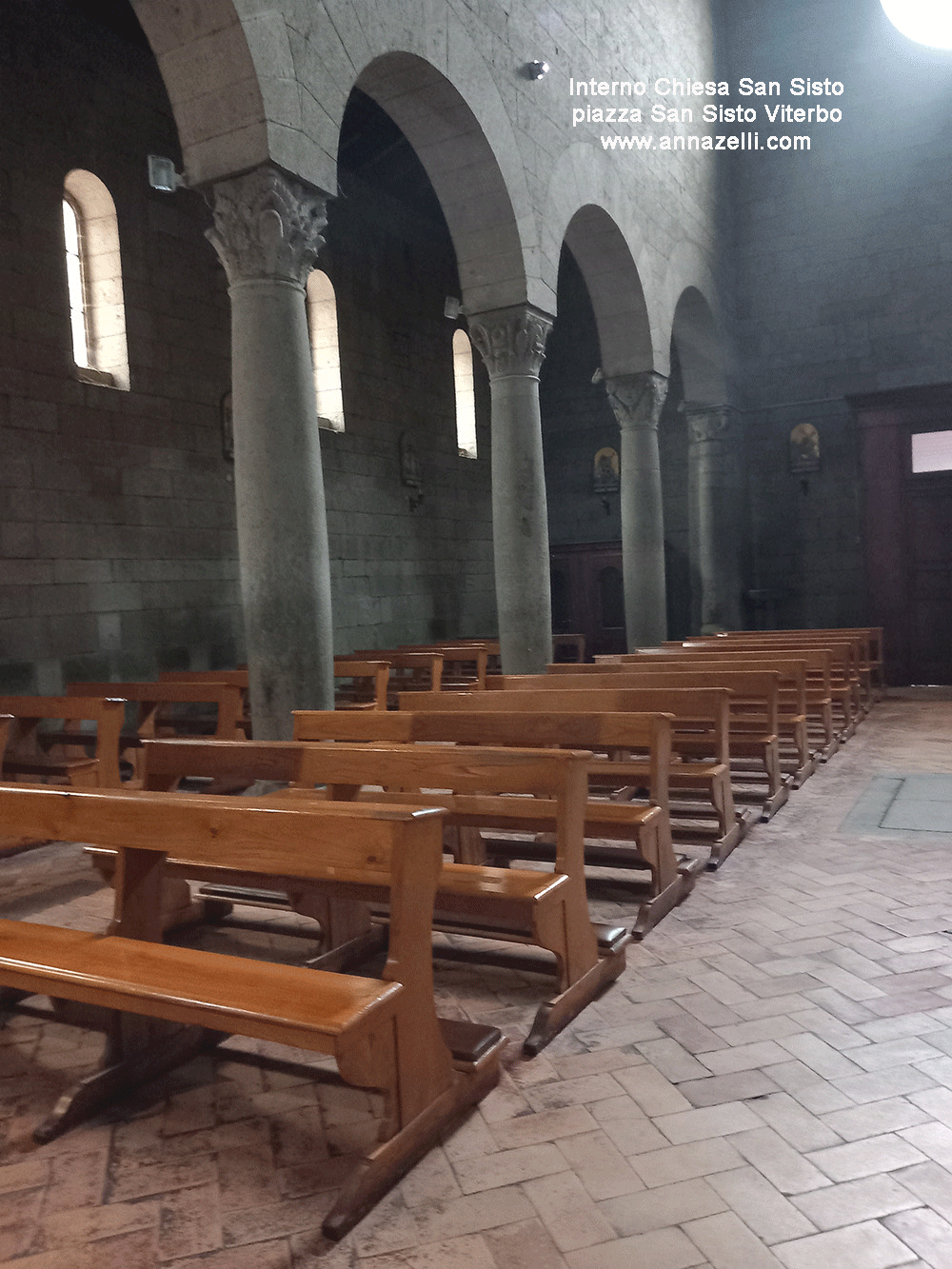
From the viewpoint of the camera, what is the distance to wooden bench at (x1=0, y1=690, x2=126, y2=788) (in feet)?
15.4

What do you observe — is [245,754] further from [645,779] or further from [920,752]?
[920,752]

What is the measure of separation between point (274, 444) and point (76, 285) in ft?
15.8

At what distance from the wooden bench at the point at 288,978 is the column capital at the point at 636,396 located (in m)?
10.3

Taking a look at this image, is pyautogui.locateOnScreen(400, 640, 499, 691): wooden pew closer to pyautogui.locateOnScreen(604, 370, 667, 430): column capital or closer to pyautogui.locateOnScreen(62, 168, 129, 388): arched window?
pyautogui.locateOnScreen(604, 370, 667, 430): column capital

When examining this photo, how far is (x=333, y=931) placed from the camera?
3459mm

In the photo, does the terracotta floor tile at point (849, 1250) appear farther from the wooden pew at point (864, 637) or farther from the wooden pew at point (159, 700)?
the wooden pew at point (864, 637)

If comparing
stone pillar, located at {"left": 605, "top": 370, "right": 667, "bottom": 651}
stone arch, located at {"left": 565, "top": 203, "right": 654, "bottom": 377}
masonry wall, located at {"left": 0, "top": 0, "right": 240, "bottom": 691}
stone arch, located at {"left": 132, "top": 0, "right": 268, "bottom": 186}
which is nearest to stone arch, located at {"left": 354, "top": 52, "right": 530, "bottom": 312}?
stone arch, located at {"left": 132, "top": 0, "right": 268, "bottom": 186}

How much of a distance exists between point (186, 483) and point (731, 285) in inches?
401

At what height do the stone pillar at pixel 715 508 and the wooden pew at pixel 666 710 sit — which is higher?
the stone pillar at pixel 715 508

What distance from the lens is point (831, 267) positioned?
15.6 m

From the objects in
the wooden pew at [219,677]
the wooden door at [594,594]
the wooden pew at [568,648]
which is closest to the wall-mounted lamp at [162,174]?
the wooden pew at [219,677]

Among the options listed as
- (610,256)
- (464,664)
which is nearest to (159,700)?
(464,664)

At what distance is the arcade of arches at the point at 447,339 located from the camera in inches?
234

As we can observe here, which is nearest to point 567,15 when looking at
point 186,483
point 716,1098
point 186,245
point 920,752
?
point 186,245
